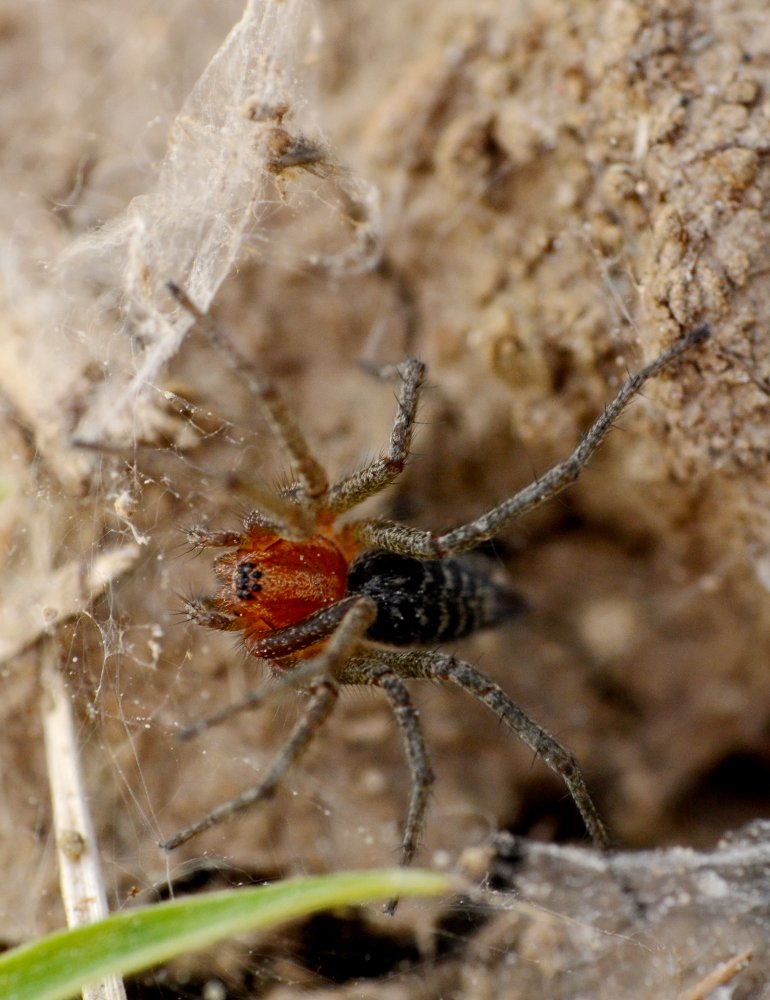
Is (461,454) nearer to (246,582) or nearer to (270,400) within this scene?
(246,582)

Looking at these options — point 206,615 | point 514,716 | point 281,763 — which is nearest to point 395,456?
point 206,615

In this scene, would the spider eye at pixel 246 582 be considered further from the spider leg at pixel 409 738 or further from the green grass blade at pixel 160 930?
the green grass blade at pixel 160 930

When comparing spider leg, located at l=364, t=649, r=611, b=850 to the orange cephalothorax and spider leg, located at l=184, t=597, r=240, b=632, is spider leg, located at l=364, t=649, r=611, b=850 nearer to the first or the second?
the orange cephalothorax

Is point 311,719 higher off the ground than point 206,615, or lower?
lower

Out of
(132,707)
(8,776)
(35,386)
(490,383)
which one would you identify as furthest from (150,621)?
(490,383)

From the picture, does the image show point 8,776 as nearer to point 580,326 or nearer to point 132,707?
point 132,707

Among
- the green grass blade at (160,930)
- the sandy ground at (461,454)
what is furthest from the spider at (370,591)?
the green grass blade at (160,930)
